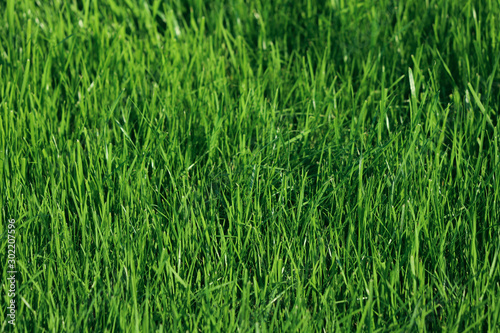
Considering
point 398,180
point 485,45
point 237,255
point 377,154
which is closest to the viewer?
point 237,255

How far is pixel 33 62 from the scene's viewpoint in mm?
2604

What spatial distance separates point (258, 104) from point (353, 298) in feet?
3.49

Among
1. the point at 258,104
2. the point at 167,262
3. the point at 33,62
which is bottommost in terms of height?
the point at 167,262

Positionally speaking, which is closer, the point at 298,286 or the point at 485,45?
the point at 298,286

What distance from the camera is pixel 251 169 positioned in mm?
2154

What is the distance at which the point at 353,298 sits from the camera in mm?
1685

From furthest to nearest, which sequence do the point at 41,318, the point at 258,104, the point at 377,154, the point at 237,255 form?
1. the point at 258,104
2. the point at 377,154
3. the point at 237,255
4. the point at 41,318

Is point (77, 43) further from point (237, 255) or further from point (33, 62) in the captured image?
point (237, 255)

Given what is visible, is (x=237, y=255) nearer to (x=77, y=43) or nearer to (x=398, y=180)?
(x=398, y=180)

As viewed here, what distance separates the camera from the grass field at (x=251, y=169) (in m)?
1.72

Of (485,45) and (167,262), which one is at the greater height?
(485,45)

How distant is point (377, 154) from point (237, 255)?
71 centimetres

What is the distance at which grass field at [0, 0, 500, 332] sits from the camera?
1719 millimetres

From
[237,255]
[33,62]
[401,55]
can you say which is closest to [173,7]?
[33,62]
